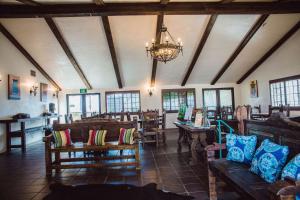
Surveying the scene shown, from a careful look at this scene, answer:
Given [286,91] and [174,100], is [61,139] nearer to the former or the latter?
[174,100]

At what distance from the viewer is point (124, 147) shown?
3.80 meters

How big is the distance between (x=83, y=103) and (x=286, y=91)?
339 inches

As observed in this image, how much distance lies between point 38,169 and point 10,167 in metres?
0.79

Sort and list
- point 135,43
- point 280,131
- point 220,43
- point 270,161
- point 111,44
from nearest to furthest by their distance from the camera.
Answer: point 270,161 → point 280,131 → point 111,44 → point 135,43 → point 220,43

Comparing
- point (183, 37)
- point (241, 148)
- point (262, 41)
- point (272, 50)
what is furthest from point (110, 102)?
point (241, 148)

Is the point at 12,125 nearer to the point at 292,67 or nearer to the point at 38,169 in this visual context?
the point at 38,169

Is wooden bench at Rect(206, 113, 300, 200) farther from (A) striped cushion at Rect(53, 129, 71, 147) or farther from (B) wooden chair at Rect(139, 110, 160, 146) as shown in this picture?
(B) wooden chair at Rect(139, 110, 160, 146)

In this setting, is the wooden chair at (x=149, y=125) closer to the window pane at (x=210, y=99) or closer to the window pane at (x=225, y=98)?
the window pane at (x=210, y=99)

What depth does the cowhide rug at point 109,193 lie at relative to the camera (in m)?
2.77

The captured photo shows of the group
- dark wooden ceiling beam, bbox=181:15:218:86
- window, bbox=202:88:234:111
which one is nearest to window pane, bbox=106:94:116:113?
dark wooden ceiling beam, bbox=181:15:218:86

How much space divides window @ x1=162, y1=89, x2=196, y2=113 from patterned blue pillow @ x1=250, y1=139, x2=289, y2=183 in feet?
26.5

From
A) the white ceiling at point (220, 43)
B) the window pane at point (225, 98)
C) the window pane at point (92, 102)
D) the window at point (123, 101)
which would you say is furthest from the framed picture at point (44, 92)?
the window pane at point (225, 98)

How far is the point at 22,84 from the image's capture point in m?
7.11

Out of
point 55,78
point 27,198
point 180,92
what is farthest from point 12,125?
point 180,92
